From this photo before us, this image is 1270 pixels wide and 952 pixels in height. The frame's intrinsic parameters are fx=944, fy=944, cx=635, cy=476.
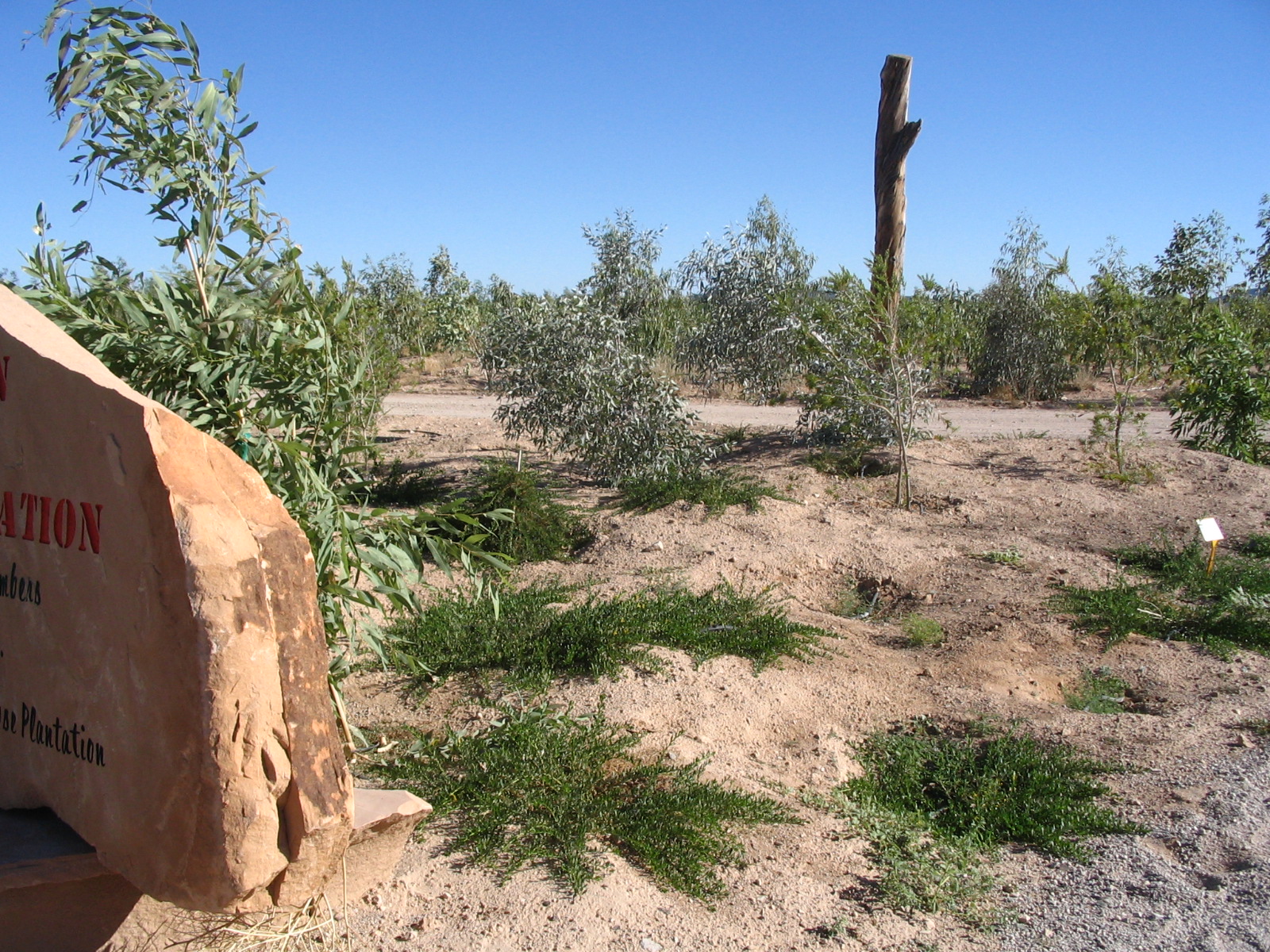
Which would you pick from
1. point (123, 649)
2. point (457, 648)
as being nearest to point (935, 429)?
point (457, 648)

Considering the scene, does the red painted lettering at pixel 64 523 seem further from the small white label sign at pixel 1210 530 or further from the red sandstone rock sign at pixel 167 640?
the small white label sign at pixel 1210 530

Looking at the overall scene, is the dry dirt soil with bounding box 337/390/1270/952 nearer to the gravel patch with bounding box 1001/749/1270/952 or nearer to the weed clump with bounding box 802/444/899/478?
the gravel patch with bounding box 1001/749/1270/952

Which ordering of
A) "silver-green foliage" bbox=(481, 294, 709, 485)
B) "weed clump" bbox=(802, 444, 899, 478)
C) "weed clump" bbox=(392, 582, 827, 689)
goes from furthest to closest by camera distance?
"weed clump" bbox=(802, 444, 899, 478) < "silver-green foliage" bbox=(481, 294, 709, 485) < "weed clump" bbox=(392, 582, 827, 689)

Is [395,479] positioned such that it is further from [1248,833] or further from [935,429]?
[935,429]

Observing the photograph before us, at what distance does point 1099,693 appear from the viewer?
16.3 feet

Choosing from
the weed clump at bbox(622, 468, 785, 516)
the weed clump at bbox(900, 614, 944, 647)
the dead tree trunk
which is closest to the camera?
the weed clump at bbox(900, 614, 944, 647)

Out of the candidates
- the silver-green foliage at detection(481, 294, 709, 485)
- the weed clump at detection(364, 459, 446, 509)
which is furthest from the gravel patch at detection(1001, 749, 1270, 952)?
the weed clump at detection(364, 459, 446, 509)

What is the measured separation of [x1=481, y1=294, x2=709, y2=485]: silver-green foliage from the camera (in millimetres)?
8500

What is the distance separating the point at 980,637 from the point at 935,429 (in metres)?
8.60

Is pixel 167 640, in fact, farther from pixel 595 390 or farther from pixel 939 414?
pixel 939 414

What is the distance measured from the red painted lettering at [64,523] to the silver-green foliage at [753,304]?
945 cm

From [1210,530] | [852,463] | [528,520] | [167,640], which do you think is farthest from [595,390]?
[167,640]

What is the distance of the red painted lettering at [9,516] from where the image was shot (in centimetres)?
259

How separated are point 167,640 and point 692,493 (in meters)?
6.25
